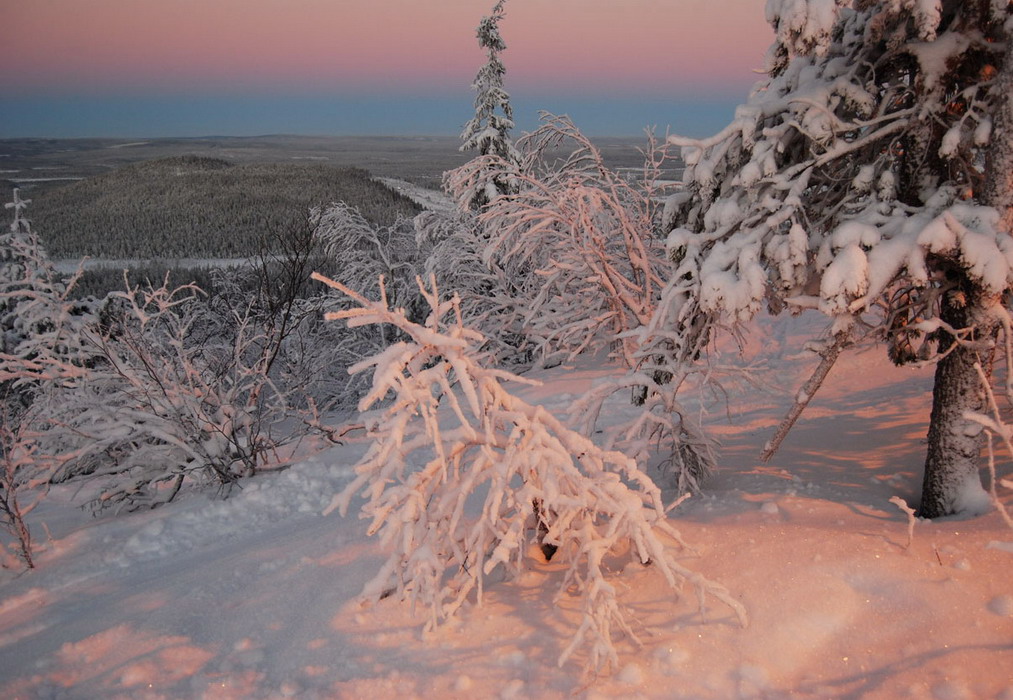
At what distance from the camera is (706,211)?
15.5 ft

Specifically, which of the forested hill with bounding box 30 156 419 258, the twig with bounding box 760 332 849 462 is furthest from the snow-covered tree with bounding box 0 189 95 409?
the forested hill with bounding box 30 156 419 258

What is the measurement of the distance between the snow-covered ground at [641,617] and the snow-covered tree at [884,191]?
969mm

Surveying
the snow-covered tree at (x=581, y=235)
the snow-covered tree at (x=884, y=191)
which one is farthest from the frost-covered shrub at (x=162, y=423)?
the snow-covered tree at (x=884, y=191)

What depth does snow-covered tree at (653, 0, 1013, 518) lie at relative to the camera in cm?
346

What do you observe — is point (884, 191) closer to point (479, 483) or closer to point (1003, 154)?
point (1003, 154)

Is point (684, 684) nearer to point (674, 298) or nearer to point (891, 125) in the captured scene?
point (674, 298)

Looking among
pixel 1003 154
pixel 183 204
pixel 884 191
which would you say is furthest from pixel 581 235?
pixel 183 204

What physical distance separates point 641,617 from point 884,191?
10.3 feet

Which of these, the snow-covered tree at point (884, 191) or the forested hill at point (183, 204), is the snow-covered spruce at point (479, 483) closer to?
the snow-covered tree at point (884, 191)

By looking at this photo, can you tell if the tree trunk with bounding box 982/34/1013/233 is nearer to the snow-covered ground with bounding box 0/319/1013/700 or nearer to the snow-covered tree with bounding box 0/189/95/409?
the snow-covered ground with bounding box 0/319/1013/700

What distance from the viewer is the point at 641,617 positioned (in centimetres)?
337

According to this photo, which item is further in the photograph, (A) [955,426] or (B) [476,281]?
(B) [476,281]

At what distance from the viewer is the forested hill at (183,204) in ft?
233

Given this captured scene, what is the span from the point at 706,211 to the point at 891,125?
1.30 metres
